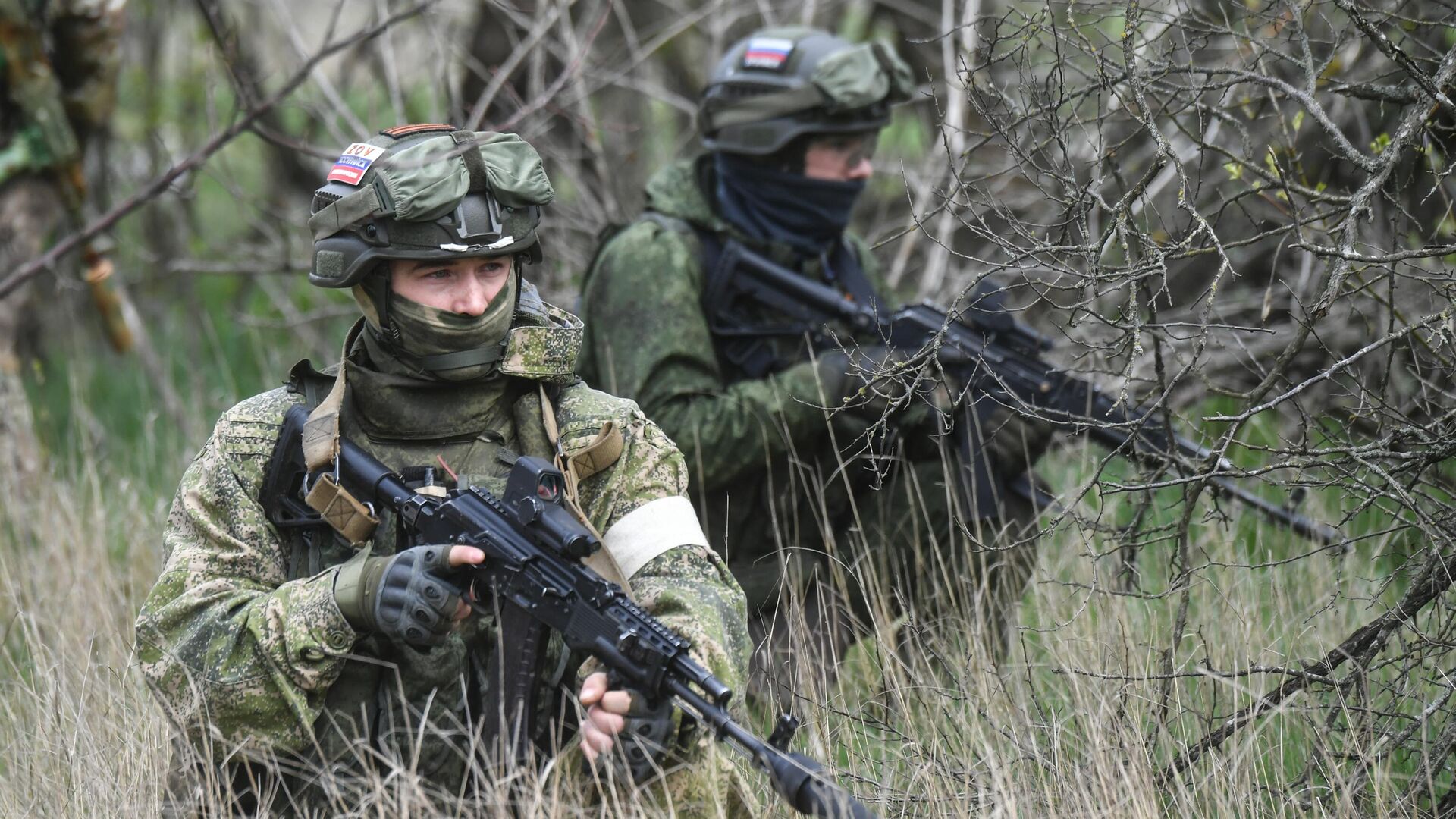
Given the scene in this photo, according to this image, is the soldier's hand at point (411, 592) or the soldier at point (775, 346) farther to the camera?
the soldier at point (775, 346)

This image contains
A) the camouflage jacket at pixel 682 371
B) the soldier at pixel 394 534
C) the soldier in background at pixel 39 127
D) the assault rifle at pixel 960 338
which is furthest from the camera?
the soldier in background at pixel 39 127

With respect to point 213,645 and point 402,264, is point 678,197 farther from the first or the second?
point 213,645

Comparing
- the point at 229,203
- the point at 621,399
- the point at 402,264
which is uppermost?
the point at 402,264

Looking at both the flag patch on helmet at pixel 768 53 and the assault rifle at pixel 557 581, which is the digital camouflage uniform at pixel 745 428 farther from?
the assault rifle at pixel 557 581

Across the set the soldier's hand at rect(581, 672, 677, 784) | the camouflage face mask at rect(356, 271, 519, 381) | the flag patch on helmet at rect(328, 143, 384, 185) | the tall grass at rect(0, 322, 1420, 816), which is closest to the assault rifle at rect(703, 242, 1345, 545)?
the tall grass at rect(0, 322, 1420, 816)

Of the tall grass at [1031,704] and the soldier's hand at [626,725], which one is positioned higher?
the soldier's hand at [626,725]

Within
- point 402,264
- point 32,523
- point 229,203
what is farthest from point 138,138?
point 402,264

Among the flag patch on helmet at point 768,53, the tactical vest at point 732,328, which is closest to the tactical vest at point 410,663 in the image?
the tactical vest at point 732,328

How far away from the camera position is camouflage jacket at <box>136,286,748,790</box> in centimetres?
258

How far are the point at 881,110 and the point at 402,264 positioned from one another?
2322mm

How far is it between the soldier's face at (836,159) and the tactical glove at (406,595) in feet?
7.99

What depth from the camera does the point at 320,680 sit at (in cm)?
260

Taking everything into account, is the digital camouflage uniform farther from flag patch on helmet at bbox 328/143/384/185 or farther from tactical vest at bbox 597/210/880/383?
flag patch on helmet at bbox 328/143/384/185

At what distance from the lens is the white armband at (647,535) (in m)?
2.77
